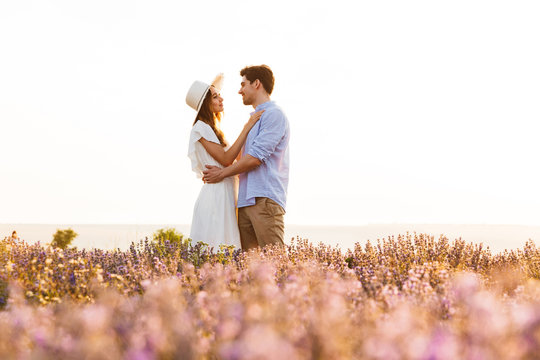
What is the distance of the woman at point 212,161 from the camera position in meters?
5.63

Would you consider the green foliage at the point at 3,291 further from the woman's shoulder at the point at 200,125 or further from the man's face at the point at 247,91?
the man's face at the point at 247,91

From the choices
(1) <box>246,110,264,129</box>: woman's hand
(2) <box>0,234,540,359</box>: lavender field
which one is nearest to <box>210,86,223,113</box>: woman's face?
(1) <box>246,110,264,129</box>: woman's hand

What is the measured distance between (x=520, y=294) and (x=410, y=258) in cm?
176

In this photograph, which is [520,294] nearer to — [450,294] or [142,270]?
[450,294]

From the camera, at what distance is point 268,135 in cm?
543

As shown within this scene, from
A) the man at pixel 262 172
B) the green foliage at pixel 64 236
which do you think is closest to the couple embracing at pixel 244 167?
the man at pixel 262 172

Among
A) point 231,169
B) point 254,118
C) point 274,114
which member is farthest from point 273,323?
point 254,118

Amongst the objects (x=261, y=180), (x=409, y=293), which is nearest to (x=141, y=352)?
(x=409, y=293)

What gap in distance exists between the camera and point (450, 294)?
2607mm

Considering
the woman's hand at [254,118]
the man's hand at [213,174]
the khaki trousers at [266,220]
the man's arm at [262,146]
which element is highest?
the woman's hand at [254,118]

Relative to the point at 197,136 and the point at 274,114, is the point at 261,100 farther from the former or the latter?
the point at 197,136

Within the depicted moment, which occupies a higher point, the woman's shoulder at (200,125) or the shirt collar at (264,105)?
the shirt collar at (264,105)

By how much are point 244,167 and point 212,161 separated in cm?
50

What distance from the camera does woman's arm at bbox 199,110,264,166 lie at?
5.63 m
